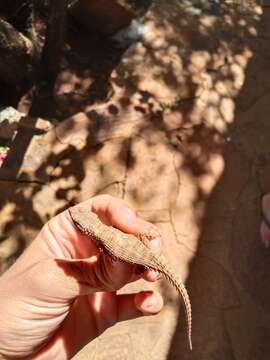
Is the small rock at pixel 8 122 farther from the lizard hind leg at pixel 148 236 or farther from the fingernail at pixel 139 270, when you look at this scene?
the fingernail at pixel 139 270

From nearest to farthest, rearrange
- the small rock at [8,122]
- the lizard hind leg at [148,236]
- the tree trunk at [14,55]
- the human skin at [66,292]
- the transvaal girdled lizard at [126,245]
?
the human skin at [66,292], the transvaal girdled lizard at [126,245], the lizard hind leg at [148,236], the small rock at [8,122], the tree trunk at [14,55]

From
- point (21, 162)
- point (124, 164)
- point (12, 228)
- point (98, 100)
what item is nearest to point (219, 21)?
point (98, 100)

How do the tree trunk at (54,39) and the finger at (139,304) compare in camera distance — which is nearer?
the finger at (139,304)

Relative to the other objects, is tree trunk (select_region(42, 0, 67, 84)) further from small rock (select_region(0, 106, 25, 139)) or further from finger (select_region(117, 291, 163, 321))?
finger (select_region(117, 291, 163, 321))

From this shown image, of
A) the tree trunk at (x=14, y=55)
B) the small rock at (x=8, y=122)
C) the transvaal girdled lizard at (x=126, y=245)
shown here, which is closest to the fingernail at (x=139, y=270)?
the transvaal girdled lizard at (x=126, y=245)

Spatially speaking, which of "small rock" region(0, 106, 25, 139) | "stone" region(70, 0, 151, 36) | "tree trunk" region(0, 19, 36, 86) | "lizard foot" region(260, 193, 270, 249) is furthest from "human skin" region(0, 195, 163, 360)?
"stone" region(70, 0, 151, 36)

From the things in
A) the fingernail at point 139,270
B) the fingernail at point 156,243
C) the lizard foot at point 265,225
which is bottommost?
the lizard foot at point 265,225
